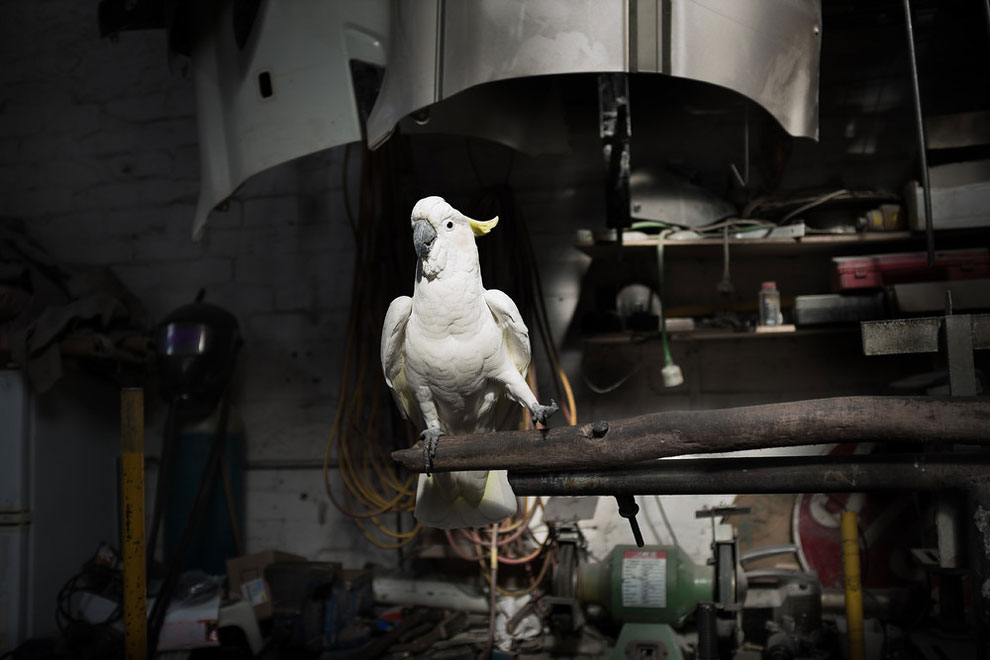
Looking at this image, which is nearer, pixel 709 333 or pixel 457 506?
pixel 457 506

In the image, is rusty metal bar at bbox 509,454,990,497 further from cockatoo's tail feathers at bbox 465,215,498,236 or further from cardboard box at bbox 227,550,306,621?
cardboard box at bbox 227,550,306,621

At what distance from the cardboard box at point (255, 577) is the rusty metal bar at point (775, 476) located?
164cm

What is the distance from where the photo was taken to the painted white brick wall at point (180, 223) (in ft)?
10.7

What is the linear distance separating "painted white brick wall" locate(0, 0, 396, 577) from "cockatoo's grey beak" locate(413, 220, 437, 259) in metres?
1.75

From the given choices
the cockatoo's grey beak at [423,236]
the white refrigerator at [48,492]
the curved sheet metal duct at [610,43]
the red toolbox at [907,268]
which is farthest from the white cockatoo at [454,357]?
the white refrigerator at [48,492]

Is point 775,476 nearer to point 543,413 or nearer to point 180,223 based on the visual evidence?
point 543,413

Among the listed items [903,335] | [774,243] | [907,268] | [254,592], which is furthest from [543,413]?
[254,592]

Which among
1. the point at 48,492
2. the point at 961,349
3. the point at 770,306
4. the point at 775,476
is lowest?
the point at 48,492

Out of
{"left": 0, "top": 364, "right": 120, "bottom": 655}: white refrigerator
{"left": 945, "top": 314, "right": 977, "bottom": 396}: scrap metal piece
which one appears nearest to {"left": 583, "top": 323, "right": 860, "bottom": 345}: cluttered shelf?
{"left": 945, "top": 314, "right": 977, "bottom": 396}: scrap metal piece

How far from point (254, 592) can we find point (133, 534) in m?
0.84

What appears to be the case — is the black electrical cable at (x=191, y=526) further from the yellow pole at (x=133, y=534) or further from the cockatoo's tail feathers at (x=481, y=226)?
the cockatoo's tail feathers at (x=481, y=226)

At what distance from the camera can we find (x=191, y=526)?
2.90 metres

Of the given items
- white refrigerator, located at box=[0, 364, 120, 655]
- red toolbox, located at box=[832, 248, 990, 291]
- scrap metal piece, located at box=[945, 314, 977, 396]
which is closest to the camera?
scrap metal piece, located at box=[945, 314, 977, 396]

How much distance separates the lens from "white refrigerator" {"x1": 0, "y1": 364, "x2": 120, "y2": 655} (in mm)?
2812
